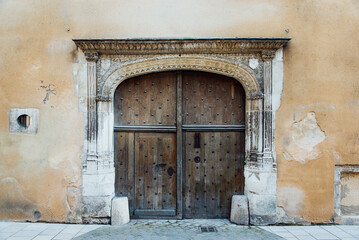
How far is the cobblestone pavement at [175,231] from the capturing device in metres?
3.66

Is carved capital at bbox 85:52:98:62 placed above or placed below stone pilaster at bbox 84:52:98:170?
above

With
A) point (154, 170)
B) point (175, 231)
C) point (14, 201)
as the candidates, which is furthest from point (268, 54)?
point (14, 201)

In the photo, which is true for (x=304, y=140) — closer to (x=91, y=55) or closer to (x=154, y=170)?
(x=154, y=170)

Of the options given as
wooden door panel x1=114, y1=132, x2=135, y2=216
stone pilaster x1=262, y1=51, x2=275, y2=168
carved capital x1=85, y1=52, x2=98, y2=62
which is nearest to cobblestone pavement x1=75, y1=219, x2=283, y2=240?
wooden door panel x1=114, y1=132, x2=135, y2=216

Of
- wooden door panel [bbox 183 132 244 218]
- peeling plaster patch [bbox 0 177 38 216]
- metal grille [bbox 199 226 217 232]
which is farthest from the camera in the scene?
wooden door panel [bbox 183 132 244 218]

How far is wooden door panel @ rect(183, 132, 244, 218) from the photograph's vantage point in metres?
4.36

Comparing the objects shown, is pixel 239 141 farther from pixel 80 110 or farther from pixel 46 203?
pixel 46 203

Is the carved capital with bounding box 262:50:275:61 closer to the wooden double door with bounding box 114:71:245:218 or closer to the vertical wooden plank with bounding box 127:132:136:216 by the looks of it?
the wooden double door with bounding box 114:71:245:218

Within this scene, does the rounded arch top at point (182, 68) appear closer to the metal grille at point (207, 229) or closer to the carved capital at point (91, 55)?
the carved capital at point (91, 55)

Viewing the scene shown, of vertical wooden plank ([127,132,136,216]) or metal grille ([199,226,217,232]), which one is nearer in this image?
metal grille ([199,226,217,232])

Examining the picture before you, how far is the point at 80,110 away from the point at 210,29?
88.2 inches

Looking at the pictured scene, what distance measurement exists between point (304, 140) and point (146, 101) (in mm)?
2419

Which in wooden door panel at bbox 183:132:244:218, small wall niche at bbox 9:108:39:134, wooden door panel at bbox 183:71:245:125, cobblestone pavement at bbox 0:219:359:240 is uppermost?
wooden door panel at bbox 183:71:245:125

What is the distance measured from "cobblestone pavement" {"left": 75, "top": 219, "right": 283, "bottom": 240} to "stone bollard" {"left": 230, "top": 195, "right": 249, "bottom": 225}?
0.10 m
